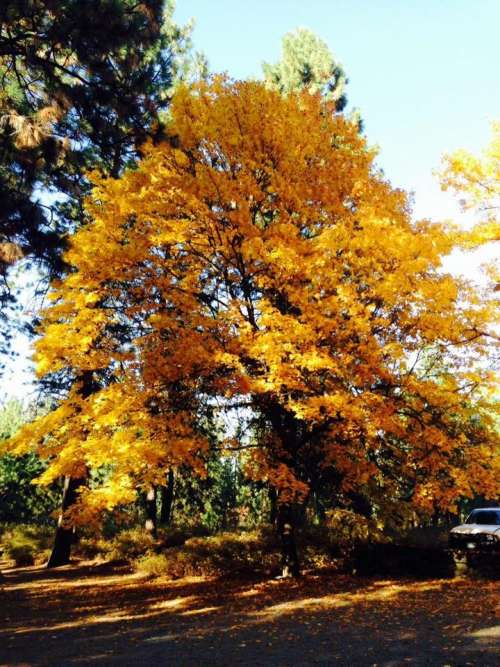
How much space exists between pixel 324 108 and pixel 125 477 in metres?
9.91

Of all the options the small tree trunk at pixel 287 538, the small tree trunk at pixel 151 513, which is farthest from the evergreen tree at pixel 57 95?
the small tree trunk at pixel 151 513

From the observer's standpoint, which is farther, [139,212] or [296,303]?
[139,212]

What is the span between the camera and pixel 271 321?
909 centimetres

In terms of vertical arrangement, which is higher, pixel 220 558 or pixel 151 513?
pixel 151 513

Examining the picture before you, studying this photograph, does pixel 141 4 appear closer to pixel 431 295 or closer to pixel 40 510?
pixel 431 295

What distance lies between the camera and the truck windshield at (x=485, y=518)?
14.4 metres

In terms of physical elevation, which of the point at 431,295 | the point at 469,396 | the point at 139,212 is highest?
the point at 139,212

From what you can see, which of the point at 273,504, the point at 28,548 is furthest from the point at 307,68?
the point at 28,548

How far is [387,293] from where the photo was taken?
9.14 metres

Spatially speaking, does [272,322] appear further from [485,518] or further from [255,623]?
[485,518]

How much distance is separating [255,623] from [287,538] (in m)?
3.31

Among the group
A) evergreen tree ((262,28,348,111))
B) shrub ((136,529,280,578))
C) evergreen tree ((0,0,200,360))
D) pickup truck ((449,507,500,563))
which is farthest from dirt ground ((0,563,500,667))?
evergreen tree ((262,28,348,111))

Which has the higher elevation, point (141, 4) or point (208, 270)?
point (141, 4)

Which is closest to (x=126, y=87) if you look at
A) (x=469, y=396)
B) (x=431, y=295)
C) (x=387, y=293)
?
(x=387, y=293)
